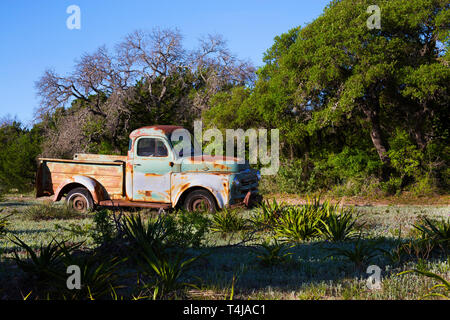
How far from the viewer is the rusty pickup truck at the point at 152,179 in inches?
378

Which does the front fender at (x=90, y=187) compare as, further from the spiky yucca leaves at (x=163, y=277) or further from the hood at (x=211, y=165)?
the spiky yucca leaves at (x=163, y=277)

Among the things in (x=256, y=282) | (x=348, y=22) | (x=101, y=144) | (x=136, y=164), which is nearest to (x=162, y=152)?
(x=136, y=164)

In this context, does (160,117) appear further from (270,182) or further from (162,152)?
(162,152)

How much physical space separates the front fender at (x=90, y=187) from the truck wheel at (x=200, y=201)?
89.4 inches

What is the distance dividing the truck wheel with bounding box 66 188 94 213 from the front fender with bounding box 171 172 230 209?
238 centimetres

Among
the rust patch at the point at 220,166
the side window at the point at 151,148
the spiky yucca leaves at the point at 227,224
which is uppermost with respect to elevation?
the side window at the point at 151,148

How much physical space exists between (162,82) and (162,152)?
1493cm

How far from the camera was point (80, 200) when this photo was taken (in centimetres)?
1070

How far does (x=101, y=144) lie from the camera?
21547 millimetres

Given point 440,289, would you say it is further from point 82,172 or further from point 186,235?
point 82,172

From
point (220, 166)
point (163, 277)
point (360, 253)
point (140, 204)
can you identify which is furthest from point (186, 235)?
point (140, 204)

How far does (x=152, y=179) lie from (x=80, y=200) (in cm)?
Result: 217

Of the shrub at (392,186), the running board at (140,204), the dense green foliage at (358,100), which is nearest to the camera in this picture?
the running board at (140,204)

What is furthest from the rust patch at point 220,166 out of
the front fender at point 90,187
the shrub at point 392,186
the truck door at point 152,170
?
the shrub at point 392,186
